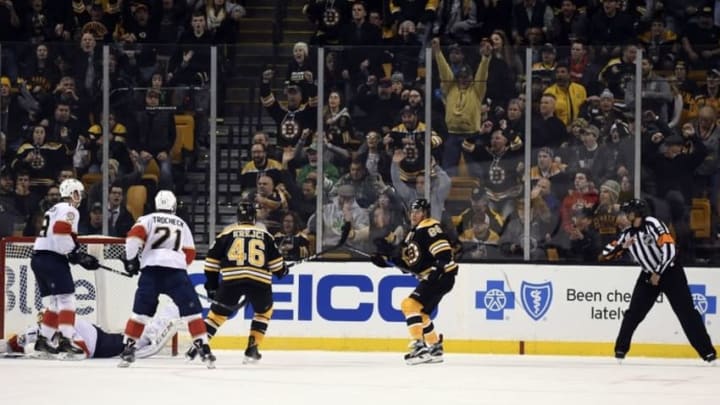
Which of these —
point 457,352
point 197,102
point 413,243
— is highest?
point 197,102

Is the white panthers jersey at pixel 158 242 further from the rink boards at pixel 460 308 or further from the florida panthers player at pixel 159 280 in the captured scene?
the rink boards at pixel 460 308

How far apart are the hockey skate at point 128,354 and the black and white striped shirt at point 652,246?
3969 mm

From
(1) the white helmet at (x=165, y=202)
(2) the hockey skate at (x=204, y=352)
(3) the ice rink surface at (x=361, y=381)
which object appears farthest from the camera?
(1) the white helmet at (x=165, y=202)

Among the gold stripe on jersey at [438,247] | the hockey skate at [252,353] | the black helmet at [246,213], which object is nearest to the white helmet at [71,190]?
the black helmet at [246,213]

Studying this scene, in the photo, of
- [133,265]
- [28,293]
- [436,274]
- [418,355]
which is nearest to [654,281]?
[436,274]

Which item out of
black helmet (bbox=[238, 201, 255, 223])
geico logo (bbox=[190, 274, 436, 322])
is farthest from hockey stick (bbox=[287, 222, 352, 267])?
Answer: black helmet (bbox=[238, 201, 255, 223])

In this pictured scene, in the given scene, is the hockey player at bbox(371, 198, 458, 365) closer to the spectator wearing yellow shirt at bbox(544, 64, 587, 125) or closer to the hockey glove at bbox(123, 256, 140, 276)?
the spectator wearing yellow shirt at bbox(544, 64, 587, 125)

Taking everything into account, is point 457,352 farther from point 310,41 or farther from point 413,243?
point 310,41

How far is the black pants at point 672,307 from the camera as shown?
44.7 ft

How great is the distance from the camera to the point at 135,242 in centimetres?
1253

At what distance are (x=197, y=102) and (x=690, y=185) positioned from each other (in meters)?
4.36

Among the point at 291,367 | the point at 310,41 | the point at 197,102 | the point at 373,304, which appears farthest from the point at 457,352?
the point at 310,41

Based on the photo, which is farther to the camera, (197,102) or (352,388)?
(197,102)

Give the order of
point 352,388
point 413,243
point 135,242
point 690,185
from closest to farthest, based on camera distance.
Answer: point 352,388, point 135,242, point 413,243, point 690,185
